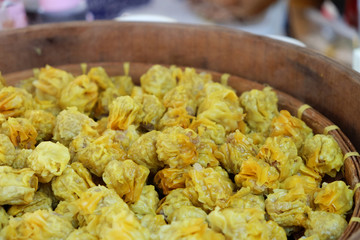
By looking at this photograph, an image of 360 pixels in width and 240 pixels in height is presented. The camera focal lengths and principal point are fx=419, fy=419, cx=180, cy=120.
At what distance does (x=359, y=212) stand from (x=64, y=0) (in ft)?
13.1

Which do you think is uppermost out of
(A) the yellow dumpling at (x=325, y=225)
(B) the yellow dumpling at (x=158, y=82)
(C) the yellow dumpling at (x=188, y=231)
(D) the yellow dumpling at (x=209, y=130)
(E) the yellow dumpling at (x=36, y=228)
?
(B) the yellow dumpling at (x=158, y=82)

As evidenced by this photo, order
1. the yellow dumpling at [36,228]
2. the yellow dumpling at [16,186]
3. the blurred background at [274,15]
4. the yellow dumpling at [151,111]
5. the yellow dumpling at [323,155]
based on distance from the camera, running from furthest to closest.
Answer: the blurred background at [274,15]
the yellow dumpling at [151,111]
the yellow dumpling at [323,155]
the yellow dumpling at [16,186]
the yellow dumpling at [36,228]

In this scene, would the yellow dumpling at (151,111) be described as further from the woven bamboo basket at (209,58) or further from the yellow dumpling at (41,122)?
the woven bamboo basket at (209,58)

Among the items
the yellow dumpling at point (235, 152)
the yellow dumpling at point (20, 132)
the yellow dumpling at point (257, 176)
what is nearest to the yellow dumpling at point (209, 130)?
the yellow dumpling at point (235, 152)

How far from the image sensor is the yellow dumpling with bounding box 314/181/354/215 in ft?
7.22

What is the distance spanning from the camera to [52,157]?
7.14ft

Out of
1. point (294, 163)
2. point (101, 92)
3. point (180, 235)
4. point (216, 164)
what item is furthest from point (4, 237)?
point (294, 163)

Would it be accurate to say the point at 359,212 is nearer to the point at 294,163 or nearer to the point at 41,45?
the point at 294,163

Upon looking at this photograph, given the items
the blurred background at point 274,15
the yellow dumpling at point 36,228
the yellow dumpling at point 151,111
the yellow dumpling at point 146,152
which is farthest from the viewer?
the blurred background at point 274,15

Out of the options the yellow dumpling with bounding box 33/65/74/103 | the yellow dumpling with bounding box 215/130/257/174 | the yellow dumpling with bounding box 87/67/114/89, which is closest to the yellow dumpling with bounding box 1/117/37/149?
the yellow dumpling with bounding box 33/65/74/103

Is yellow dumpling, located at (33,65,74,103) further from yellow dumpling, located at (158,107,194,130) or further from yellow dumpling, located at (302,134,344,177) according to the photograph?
yellow dumpling, located at (302,134,344,177)

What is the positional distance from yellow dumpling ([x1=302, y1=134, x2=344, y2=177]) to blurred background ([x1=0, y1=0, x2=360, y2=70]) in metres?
3.44

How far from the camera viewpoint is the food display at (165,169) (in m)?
1.96

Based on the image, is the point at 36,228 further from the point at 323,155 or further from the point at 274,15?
the point at 274,15
